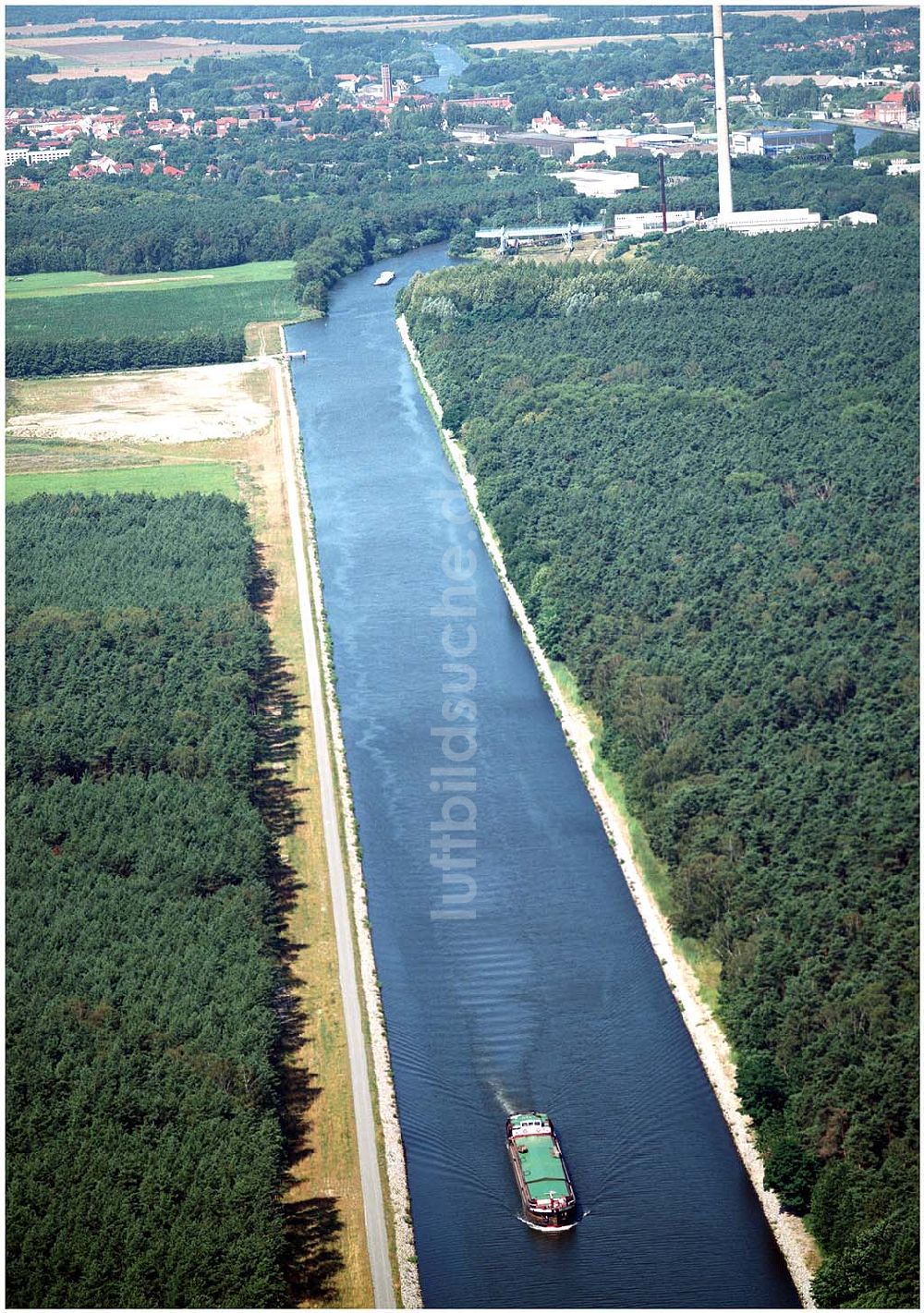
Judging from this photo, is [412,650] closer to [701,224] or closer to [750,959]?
[750,959]

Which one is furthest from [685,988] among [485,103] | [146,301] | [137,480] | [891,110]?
[485,103]

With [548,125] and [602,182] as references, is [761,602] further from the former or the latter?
[548,125]

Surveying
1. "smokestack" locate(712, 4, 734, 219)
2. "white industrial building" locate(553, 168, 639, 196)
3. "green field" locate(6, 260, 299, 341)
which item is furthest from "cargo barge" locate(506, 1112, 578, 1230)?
"white industrial building" locate(553, 168, 639, 196)

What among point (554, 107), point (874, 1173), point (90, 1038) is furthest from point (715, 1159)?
point (554, 107)

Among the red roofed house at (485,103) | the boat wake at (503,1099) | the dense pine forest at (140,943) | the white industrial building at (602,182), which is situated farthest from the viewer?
the red roofed house at (485,103)

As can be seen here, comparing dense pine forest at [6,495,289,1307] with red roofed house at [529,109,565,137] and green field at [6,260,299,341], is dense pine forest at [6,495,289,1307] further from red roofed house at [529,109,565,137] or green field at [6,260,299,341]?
red roofed house at [529,109,565,137]

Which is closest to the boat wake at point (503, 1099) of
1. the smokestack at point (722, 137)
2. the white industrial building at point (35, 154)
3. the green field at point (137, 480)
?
the green field at point (137, 480)

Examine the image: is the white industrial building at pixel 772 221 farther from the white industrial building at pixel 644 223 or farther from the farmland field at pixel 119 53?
the farmland field at pixel 119 53
